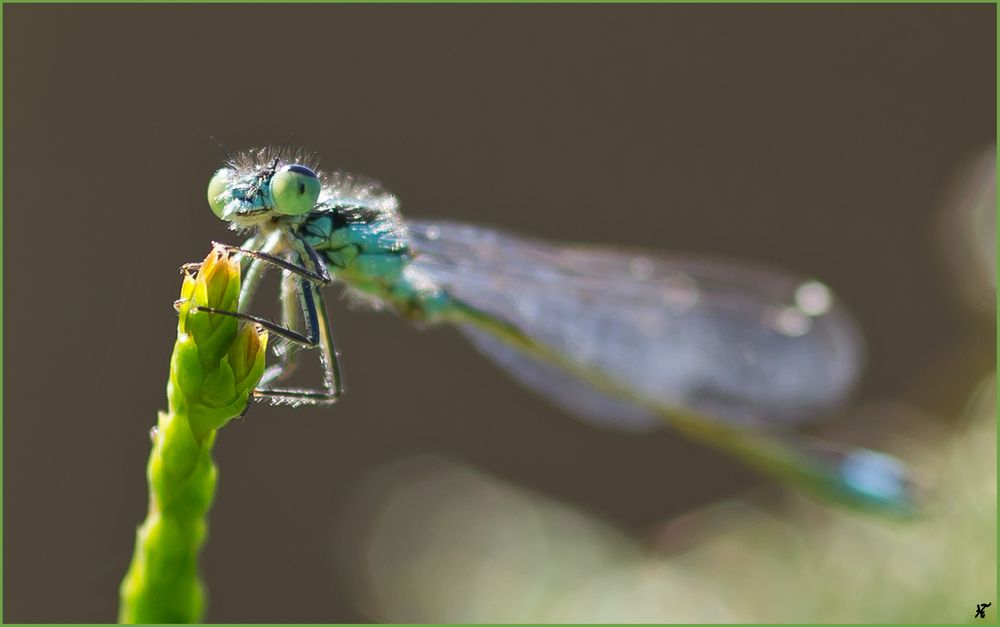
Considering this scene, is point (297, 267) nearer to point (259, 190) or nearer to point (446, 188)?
point (259, 190)

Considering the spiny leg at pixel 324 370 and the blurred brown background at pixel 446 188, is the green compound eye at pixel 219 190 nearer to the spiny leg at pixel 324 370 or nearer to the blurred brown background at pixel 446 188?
the spiny leg at pixel 324 370

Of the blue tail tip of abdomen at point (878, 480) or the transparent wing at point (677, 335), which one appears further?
the transparent wing at point (677, 335)

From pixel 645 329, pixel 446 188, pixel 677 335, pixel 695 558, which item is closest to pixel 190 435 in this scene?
pixel 695 558

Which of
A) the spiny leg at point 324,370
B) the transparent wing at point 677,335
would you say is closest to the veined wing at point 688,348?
the transparent wing at point 677,335

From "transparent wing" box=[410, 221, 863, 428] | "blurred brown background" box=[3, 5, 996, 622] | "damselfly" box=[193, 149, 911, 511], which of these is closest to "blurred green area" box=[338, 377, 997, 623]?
"damselfly" box=[193, 149, 911, 511]

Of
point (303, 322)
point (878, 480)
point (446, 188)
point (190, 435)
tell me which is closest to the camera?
point (190, 435)

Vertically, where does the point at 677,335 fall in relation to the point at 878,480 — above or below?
above
